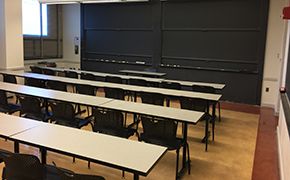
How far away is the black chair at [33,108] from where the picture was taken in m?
3.97

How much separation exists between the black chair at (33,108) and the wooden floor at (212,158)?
0.50m

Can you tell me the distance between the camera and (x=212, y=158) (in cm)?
402

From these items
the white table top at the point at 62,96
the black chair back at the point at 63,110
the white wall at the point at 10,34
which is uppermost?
the white wall at the point at 10,34

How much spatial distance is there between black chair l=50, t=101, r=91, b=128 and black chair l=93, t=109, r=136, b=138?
372 millimetres

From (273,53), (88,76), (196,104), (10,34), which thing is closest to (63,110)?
(196,104)

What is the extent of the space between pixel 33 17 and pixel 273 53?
293 inches

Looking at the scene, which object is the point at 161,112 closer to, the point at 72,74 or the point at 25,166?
the point at 25,166

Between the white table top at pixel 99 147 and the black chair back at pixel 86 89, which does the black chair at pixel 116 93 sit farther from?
the white table top at pixel 99 147

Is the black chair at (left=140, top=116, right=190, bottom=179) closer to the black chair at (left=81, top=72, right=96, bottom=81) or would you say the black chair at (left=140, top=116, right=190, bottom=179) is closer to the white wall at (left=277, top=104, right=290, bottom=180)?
the white wall at (left=277, top=104, right=290, bottom=180)

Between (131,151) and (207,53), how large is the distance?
6.07 metres

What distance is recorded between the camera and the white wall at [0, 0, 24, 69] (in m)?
7.09

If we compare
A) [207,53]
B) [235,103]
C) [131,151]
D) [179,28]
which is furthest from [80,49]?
[131,151]

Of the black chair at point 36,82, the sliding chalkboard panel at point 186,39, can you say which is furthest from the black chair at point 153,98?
the sliding chalkboard panel at point 186,39

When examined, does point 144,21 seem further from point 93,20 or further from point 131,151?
point 131,151
